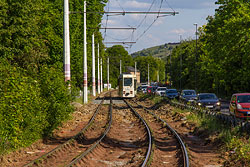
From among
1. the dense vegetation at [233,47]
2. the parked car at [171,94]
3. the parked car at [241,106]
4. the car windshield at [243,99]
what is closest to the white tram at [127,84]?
the parked car at [171,94]

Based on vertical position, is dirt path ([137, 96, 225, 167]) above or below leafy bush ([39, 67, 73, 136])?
below

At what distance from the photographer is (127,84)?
52.5 m

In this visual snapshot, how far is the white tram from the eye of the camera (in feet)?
170

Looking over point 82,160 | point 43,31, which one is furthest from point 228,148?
point 43,31

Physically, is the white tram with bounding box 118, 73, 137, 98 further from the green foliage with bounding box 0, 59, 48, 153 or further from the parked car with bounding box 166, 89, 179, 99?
the green foliage with bounding box 0, 59, 48, 153

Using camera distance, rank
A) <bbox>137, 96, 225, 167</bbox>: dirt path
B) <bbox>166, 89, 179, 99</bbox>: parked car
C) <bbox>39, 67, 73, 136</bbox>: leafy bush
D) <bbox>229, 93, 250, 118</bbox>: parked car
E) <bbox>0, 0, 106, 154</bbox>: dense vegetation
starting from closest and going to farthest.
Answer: <bbox>137, 96, 225, 167</bbox>: dirt path, <bbox>0, 0, 106, 154</bbox>: dense vegetation, <bbox>39, 67, 73, 136</bbox>: leafy bush, <bbox>229, 93, 250, 118</bbox>: parked car, <bbox>166, 89, 179, 99</bbox>: parked car

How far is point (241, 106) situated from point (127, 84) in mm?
30566

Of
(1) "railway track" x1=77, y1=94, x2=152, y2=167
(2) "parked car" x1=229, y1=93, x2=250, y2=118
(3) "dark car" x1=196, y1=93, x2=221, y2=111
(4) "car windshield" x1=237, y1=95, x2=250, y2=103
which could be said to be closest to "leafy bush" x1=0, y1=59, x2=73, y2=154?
(1) "railway track" x1=77, y1=94, x2=152, y2=167

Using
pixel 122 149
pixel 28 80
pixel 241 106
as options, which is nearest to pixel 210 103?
pixel 241 106

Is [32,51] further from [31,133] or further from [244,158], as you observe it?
[244,158]

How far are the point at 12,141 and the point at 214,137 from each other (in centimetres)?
817

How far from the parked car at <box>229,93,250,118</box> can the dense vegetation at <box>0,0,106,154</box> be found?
9.21 meters

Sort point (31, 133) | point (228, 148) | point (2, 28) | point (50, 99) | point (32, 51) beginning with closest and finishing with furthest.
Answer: point (228, 148) < point (31, 133) < point (50, 99) < point (2, 28) < point (32, 51)

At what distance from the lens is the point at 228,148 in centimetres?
1364
